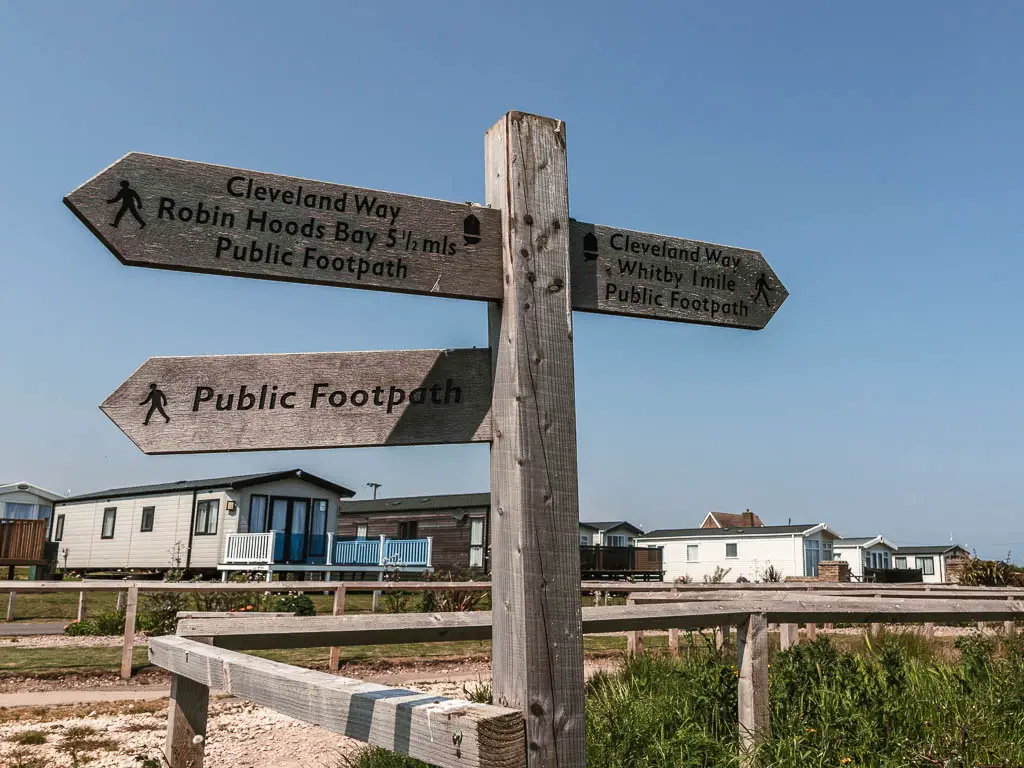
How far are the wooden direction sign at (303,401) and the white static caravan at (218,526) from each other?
2828 cm

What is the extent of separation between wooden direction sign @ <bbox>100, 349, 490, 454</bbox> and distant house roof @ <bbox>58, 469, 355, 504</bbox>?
30824 millimetres

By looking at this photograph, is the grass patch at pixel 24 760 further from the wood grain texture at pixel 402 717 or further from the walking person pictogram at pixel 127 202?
the walking person pictogram at pixel 127 202

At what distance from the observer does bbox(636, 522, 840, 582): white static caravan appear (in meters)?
47.8

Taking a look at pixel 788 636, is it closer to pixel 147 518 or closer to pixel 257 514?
pixel 257 514

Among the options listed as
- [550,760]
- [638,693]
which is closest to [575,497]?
[550,760]

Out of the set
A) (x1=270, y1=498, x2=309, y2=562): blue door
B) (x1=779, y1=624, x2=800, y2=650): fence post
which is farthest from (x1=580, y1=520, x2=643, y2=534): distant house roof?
(x1=779, y1=624, x2=800, y2=650): fence post

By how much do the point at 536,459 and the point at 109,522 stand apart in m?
38.8

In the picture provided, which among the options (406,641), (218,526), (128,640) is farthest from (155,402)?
(218,526)

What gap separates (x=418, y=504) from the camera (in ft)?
146

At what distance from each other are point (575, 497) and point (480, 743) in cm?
85

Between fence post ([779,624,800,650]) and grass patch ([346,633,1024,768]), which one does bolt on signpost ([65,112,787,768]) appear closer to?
grass patch ([346,633,1024,768])

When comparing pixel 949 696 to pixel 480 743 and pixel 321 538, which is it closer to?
pixel 480 743

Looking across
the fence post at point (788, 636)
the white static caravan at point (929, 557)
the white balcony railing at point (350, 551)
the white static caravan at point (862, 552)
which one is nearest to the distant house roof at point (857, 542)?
the white static caravan at point (862, 552)

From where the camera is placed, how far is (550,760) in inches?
93.4
